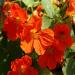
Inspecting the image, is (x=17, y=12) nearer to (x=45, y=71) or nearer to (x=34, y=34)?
(x=34, y=34)

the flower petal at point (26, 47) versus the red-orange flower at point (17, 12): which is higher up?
the red-orange flower at point (17, 12)

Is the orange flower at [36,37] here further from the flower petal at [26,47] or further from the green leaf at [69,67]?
the green leaf at [69,67]

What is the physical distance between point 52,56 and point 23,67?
114mm

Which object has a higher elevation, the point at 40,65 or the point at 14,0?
the point at 14,0

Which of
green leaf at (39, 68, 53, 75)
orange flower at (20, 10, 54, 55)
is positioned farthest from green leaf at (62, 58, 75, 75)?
orange flower at (20, 10, 54, 55)

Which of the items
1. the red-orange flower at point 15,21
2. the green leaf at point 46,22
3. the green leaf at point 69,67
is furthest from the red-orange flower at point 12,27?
the green leaf at point 69,67

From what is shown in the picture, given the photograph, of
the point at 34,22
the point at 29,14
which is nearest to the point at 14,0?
the point at 29,14

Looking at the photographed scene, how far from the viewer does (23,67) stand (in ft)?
4.37

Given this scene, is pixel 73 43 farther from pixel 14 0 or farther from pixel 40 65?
pixel 14 0

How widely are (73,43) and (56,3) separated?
0.58 ft

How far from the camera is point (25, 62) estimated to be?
1305mm

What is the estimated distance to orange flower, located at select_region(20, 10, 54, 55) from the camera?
1271mm

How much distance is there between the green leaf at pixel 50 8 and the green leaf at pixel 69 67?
19 centimetres

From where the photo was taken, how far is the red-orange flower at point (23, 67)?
4.27ft
